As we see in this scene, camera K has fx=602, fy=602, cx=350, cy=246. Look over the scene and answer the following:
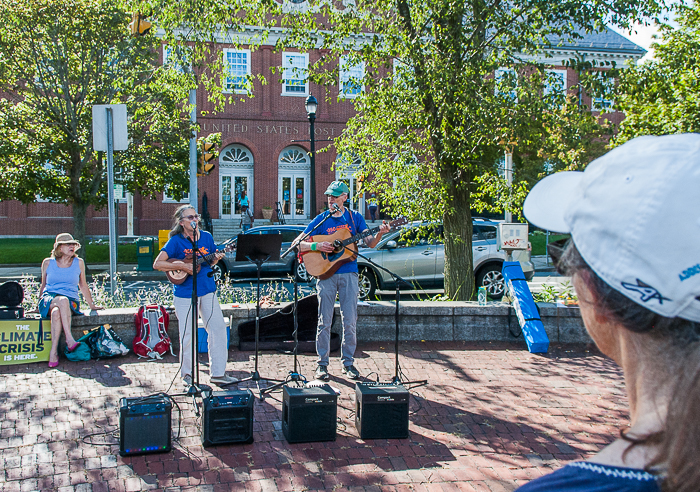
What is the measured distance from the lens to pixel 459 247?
387 inches

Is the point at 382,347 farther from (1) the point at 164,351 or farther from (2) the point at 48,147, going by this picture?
(2) the point at 48,147

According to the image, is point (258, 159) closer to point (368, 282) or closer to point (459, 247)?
point (368, 282)

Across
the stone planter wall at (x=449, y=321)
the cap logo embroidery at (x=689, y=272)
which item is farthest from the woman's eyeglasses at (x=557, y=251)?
the stone planter wall at (x=449, y=321)

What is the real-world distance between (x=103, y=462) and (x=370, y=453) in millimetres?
1951

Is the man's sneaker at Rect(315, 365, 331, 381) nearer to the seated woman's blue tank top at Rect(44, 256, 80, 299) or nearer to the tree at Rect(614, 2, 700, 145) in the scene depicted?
the seated woman's blue tank top at Rect(44, 256, 80, 299)

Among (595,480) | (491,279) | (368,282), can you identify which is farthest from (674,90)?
(595,480)

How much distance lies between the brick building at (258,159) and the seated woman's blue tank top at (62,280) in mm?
22176

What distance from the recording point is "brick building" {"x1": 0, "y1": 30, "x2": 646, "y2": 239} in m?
30.3

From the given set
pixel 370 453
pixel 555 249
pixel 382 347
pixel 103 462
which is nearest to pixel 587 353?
pixel 382 347

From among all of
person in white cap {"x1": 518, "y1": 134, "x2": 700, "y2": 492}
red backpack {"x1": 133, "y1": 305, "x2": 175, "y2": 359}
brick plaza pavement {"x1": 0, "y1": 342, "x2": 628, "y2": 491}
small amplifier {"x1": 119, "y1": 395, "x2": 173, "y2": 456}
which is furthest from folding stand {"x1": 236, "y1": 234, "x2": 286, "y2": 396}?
person in white cap {"x1": 518, "y1": 134, "x2": 700, "y2": 492}

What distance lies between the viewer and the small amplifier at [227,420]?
462 centimetres

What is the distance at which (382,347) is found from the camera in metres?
8.07

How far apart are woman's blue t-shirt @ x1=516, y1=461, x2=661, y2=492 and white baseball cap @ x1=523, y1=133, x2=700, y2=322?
0.79 ft

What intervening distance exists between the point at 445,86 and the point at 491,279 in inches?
237
